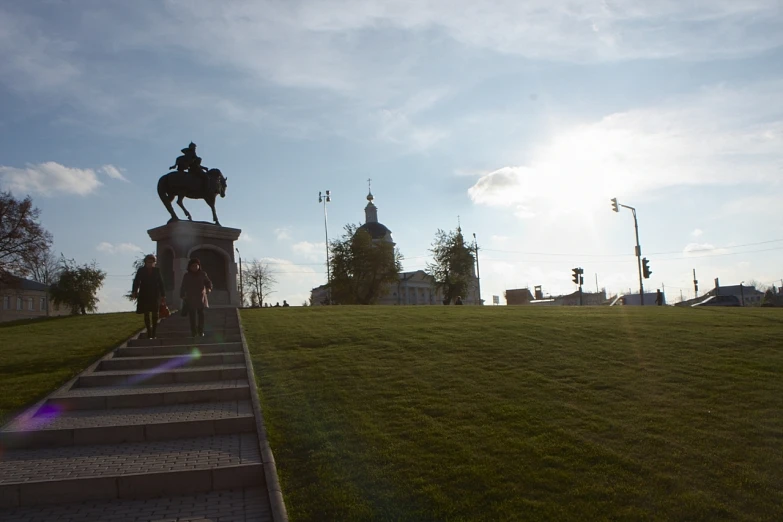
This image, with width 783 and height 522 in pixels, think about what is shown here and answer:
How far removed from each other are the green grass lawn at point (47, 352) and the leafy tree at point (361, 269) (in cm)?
3690

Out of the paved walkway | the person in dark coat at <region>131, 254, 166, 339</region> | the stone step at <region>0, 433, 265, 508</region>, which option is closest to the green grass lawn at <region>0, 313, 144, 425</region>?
the paved walkway

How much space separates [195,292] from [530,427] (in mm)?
8736

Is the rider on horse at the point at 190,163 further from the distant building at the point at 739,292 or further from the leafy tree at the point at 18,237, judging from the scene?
the distant building at the point at 739,292

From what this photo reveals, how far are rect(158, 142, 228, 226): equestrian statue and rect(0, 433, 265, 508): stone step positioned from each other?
16.1 meters

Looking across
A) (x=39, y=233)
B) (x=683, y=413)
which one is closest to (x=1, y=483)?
(x=683, y=413)

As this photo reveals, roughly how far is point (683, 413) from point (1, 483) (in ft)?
22.8

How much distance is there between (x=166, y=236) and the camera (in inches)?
860

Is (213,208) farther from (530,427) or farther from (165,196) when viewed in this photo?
(530,427)

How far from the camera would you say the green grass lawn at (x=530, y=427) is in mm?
4977

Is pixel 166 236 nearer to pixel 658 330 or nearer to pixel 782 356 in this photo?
pixel 658 330

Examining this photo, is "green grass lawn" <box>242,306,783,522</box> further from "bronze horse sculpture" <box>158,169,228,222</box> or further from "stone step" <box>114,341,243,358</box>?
"bronze horse sculpture" <box>158,169,228,222</box>

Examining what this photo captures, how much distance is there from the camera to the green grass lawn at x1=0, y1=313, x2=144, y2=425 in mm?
8781

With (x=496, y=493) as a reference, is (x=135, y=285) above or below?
above

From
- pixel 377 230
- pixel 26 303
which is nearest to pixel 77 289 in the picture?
pixel 26 303
